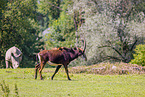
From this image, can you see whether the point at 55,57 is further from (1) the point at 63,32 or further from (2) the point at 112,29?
(1) the point at 63,32

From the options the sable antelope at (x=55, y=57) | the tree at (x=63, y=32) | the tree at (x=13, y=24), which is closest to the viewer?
the sable antelope at (x=55, y=57)

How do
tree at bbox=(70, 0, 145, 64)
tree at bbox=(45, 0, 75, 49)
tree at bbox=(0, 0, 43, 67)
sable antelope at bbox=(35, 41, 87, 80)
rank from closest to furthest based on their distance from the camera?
1. sable antelope at bbox=(35, 41, 87, 80)
2. tree at bbox=(70, 0, 145, 64)
3. tree at bbox=(0, 0, 43, 67)
4. tree at bbox=(45, 0, 75, 49)

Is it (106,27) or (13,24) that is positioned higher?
(13,24)

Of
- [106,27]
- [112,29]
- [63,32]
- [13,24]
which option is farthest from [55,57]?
[63,32]

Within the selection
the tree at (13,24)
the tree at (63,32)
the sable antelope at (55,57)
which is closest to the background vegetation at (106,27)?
the tree at (13,24)

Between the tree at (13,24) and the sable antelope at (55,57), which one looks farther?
the tree at (13,24)

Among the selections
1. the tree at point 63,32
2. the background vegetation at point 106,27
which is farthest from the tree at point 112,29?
the tree at point 63,32

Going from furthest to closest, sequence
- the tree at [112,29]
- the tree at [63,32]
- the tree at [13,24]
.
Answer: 1. the tree at [63,32]
2. the tree at [13,24]
3. the tree at [112,29]

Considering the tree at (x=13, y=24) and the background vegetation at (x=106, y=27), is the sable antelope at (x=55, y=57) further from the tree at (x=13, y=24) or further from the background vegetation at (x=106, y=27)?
the tree at (x=13, y=24)

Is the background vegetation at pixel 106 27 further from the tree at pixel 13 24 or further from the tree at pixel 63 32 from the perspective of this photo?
the tree at pixel 63 32

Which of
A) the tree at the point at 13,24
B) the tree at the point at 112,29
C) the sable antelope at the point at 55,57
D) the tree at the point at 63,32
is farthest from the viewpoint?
the tree at the point at 63,32

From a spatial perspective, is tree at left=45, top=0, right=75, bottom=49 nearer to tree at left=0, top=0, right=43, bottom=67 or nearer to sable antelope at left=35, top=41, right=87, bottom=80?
tree at left=0, top=0, right=43, bottom=67

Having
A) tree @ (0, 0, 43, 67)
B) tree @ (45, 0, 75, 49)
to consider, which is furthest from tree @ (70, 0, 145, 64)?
tree @ (45, 0, 75, 49)

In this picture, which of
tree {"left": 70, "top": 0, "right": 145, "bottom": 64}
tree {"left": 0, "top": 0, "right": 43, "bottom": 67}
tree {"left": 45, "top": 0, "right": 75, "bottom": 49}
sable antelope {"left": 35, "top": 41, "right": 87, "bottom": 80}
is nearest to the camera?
→ sable antelope {"left": 35, "top": 41, "right": 87, "bottom": 80}
